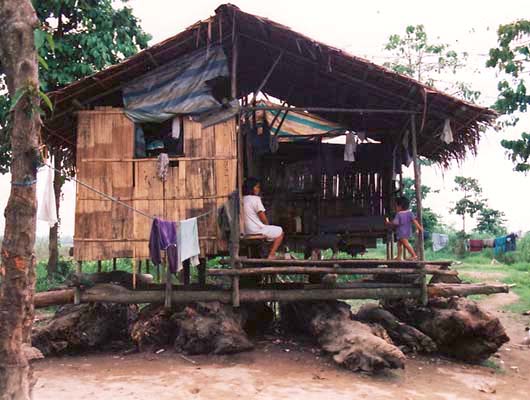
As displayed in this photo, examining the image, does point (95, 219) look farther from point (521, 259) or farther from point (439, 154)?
point (521, 259)

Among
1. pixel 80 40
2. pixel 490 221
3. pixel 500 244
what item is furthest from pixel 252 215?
pixel 490 221

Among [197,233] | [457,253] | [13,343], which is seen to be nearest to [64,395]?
[13,343]

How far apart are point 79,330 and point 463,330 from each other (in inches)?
260

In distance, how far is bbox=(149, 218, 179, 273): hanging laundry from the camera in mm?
8031

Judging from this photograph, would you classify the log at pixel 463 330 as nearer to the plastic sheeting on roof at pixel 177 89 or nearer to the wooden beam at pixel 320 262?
the wooden beam at pixel 320 262

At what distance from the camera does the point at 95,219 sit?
874 centimetres

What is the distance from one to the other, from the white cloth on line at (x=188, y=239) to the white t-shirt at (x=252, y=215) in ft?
3.35

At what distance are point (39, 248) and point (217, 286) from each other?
21204mm

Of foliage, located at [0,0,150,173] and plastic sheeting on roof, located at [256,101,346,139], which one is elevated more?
foliage, located at [0,0,150,173]

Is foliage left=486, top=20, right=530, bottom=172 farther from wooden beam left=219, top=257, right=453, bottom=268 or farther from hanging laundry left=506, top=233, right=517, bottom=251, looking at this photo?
hanging laundry left=506, top=233, right=517, bottom=251

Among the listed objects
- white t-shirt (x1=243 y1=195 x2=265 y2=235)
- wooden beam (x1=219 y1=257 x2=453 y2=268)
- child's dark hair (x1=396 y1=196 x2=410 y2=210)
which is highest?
child's dark hair (x1=396 y1=196 x2=410 y2=210)

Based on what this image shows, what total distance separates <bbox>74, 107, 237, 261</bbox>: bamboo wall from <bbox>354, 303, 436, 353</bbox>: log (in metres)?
3.19

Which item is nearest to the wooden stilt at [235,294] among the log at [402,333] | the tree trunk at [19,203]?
the log at [402,333]

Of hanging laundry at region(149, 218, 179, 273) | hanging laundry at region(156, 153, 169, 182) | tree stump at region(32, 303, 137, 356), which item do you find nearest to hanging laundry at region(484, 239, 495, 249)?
tree stump at region(32, 303, 137, 356)
